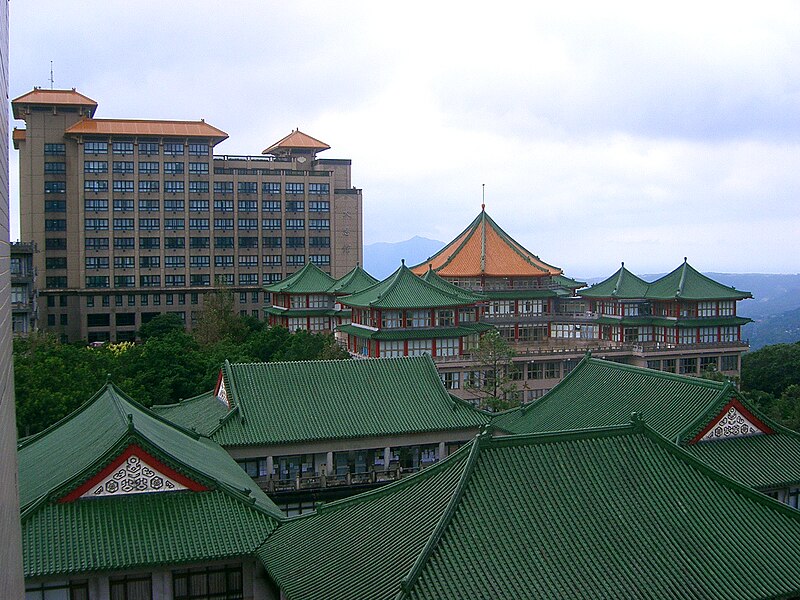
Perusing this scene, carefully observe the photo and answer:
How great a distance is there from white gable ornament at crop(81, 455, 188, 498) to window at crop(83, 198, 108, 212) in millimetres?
71801

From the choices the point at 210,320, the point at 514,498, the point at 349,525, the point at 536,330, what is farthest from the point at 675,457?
the point at 210,320

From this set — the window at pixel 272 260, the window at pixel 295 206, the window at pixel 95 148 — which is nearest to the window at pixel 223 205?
the window at pixel 295 206

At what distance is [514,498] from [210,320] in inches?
2187

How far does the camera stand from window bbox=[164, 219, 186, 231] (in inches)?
3632

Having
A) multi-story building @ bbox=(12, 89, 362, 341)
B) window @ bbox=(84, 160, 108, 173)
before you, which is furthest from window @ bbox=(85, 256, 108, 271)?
window @ bbox=(84, 160, 108, 173)

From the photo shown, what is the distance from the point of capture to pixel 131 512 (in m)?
22.2

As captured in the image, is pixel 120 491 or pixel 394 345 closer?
pixel 120 491

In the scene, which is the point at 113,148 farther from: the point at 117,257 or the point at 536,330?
the point at 536,330

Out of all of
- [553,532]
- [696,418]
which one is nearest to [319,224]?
[696,418]

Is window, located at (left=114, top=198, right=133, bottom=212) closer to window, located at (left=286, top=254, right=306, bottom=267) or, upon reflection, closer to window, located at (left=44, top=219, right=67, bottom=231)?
window, located at (left=44, top=219, right=67, bottom=231)

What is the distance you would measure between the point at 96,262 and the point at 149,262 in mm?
5586

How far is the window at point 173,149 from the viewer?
90.7 metres

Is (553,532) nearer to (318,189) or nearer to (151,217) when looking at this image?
(151,217)

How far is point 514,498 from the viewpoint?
19.4m
